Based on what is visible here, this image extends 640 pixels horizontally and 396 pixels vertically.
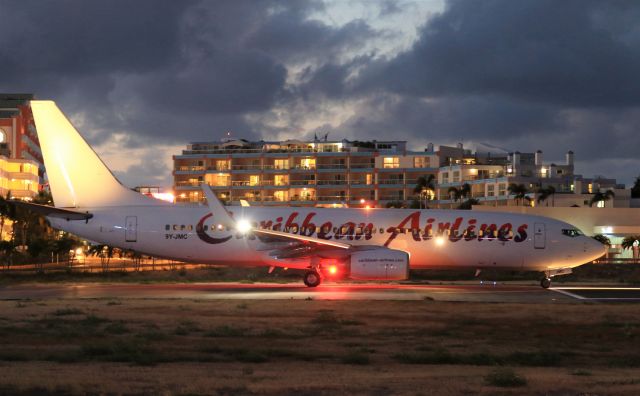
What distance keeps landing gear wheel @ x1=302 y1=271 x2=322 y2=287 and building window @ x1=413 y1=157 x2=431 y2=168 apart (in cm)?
10618

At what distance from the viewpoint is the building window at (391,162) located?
470ft

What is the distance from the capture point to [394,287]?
38500 mm

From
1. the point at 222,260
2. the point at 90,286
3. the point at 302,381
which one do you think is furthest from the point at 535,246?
the point at 302,381

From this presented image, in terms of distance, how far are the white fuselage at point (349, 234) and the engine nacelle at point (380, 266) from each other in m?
2.83

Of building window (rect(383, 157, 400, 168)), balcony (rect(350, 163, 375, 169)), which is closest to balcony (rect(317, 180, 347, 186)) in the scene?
balcony (rect(350, 163, 375, 169))

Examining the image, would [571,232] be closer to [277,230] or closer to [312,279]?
[312,279]

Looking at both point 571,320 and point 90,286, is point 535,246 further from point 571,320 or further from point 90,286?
point 90,286

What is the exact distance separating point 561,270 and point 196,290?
55.4ft

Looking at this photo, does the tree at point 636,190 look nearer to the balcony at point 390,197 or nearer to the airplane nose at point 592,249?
the balcony at point 390,197

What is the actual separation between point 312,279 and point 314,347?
723 inches

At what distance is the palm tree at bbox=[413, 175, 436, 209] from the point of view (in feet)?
433

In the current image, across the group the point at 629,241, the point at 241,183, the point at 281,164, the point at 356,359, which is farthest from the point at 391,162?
the point at 356,359

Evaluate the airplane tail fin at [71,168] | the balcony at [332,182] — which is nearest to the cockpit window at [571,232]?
the airplane tail fin at [71,168]

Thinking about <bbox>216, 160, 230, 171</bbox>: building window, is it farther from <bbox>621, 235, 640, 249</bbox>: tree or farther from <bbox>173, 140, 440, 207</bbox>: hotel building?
<bbox>621, 235, 640, 249</bbox>: tree
